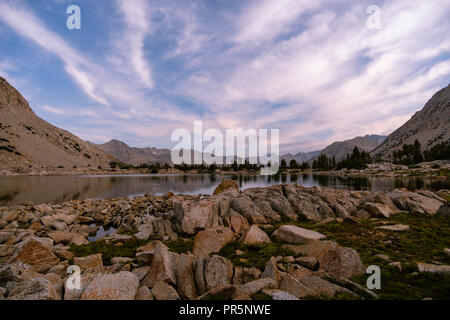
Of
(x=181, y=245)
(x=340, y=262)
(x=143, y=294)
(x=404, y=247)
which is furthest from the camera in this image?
(x=181, y=245)

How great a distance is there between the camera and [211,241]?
12117mm

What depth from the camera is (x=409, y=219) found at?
651 inches

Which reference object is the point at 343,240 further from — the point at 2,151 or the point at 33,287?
the point at 2,151

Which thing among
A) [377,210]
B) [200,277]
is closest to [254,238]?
[200,277]

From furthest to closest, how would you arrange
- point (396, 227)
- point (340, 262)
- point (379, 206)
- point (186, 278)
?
point (379, 206)
point (396, 227)
point (340, 262)
point (186, 278)

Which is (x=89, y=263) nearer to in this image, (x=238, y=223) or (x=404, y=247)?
(x=238, y=223)

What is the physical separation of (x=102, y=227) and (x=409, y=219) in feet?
91.8

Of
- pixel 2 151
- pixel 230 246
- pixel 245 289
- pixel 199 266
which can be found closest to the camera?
pixel 245 289

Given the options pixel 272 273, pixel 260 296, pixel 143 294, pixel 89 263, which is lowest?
pixel 89 263

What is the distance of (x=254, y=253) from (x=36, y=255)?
37.8 ft

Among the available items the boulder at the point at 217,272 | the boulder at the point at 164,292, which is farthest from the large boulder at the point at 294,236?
the boulder at the point at 164,292

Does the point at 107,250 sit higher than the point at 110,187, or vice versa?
the point at 107,250

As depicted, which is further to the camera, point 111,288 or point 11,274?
point 11,274
